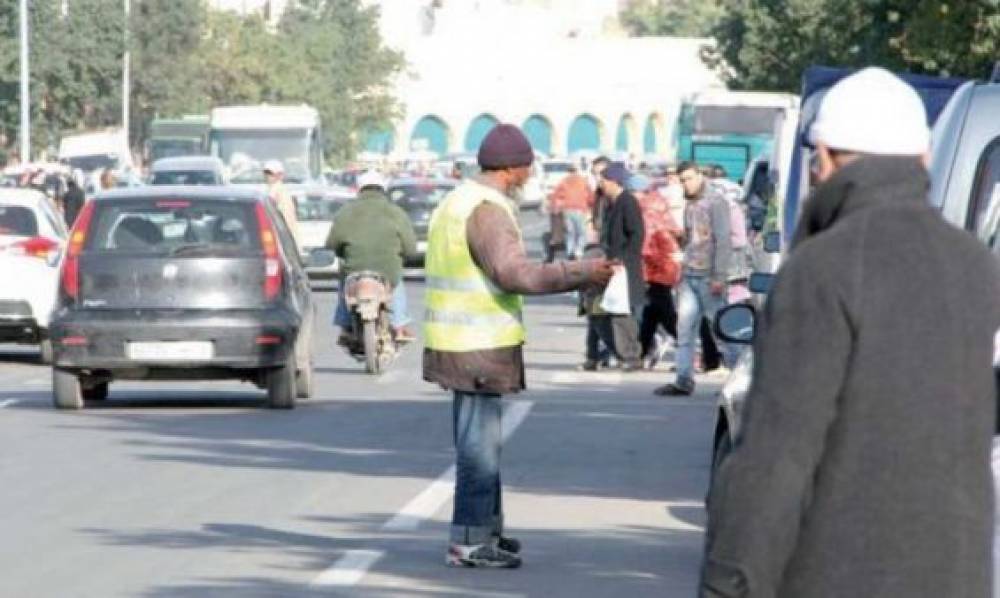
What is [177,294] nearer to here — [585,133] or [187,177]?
[187,177]

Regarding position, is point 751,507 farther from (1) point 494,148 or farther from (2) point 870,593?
(1) point 494,148

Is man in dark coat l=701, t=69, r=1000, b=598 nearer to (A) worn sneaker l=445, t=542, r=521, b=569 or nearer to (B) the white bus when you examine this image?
(A) worn sneaker l=445, t=542, r=521, b=569

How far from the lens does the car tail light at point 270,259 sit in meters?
21.1

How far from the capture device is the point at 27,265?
2847cm

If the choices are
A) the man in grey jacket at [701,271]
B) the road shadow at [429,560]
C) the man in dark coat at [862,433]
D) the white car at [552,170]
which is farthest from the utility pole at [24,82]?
the man in dark coat at [862,433]

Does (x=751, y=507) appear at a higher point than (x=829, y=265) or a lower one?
lower

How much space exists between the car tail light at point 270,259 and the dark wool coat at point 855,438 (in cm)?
1559

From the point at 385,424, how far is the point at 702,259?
4569mm

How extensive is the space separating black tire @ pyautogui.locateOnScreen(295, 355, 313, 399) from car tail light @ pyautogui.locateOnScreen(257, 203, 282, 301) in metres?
0.92

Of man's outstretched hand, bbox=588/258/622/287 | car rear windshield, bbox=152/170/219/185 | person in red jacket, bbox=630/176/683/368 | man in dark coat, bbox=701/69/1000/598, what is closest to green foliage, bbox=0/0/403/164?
car rear windshield, bbox=152/170/219/185

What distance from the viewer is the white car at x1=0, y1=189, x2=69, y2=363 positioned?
2811cm

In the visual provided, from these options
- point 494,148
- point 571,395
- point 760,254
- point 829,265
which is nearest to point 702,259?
point 571,395

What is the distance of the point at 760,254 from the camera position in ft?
102

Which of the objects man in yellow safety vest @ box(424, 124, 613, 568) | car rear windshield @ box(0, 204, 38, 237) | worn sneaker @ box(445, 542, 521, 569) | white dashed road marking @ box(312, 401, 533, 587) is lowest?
car rear windshield @ box(0, 204, 38, 237)
